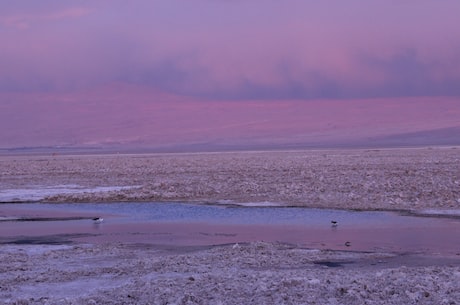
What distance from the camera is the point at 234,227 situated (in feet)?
60.2

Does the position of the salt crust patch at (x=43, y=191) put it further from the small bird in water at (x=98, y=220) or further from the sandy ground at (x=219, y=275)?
the sandy ground at (x=219, y=275)

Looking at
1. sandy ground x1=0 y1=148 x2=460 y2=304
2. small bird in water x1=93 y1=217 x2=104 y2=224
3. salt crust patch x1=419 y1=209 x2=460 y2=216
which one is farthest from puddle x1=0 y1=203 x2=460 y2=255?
sandy ground x1=0 y1=148 x2=460 y2=304

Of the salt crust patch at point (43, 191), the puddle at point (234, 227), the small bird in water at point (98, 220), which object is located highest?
the salt crust patch at point (43, 191)

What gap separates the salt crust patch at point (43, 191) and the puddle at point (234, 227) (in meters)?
3.83

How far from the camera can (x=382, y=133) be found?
144 metres

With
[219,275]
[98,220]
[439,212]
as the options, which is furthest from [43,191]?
[219,275]

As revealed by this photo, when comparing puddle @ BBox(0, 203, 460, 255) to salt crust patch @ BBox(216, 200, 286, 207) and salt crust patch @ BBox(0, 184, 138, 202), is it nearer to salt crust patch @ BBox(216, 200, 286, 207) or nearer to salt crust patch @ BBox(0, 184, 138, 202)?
salt crust patch @ BBox(216, 200, 286, 207)

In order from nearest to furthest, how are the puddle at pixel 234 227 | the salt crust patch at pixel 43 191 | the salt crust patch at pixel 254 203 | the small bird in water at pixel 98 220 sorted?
the puddle at pixel 234 227 → the small bird in water at pixel 98 220 → the salt crust patch at pixel 254 203 → the salt crust patch at pixel 43 191

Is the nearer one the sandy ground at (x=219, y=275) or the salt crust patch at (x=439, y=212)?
the sandy ground at (x=219, y=275)

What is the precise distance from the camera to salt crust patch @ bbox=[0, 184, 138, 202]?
27.8 m

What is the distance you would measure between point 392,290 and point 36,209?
17.3m

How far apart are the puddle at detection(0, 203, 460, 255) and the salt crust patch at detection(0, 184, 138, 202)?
383cm

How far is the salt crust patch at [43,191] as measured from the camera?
2782cm

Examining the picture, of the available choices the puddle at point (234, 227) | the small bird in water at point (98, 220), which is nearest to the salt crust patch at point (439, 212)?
the puddle at point (234, 227)
